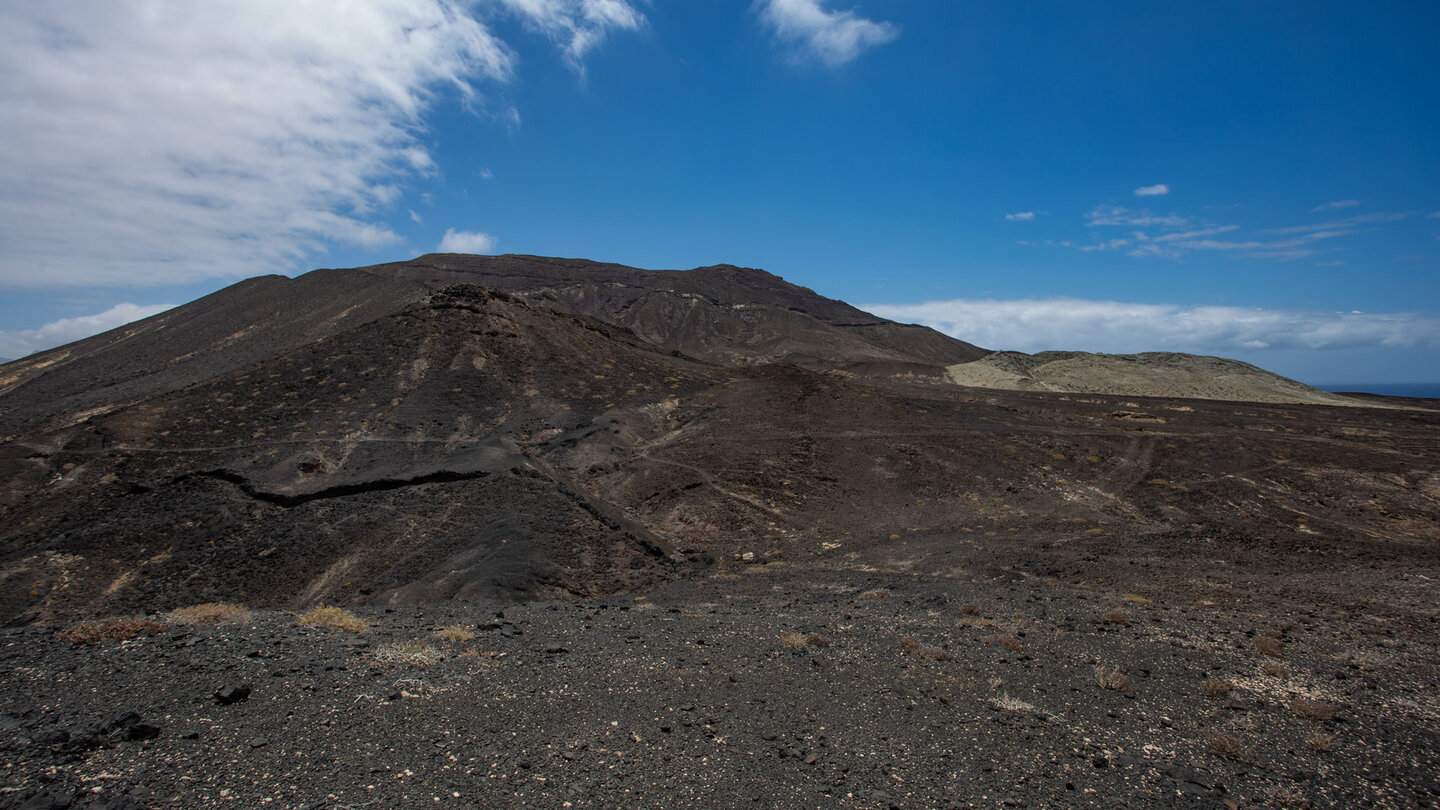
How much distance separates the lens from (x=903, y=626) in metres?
10.7

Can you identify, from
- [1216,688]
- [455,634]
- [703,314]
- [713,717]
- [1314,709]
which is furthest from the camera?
[703,314]

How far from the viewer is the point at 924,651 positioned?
362 inches

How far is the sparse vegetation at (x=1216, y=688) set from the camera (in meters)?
7.81

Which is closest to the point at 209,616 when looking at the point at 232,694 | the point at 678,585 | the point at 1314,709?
the point at 232,694

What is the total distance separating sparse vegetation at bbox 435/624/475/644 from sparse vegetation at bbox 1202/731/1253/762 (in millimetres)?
8995

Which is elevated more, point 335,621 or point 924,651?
point 335,621

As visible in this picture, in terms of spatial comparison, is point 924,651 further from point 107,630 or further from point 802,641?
point 107,630

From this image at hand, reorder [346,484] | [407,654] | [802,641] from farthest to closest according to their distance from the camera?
1. [346,484]
2. [802,641]
3. [407,654]

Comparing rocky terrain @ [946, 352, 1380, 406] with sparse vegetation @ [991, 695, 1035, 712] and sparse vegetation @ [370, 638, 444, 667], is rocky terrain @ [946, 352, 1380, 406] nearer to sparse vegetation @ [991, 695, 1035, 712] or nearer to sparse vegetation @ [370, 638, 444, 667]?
sparse vegetation @ [991, 695, 1035, 712]

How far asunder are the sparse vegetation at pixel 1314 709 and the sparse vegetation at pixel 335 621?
11.9 metres

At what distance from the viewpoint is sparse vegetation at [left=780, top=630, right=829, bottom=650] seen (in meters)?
9.38

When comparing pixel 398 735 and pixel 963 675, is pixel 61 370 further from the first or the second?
pixel 963 675

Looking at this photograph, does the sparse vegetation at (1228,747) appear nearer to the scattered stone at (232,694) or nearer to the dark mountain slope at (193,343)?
the scattered stone at (232,694)

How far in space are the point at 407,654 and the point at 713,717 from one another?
13.0ft
